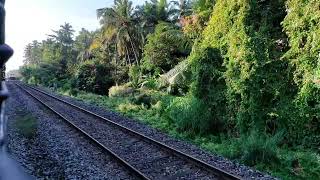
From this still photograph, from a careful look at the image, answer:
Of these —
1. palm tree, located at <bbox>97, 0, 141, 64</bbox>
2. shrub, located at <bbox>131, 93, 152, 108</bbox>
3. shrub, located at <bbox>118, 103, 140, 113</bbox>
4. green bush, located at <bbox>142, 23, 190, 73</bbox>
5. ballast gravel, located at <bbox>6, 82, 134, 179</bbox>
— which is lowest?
ballast gravel, located at <bbox>6, 82, 134, 179</bbox>

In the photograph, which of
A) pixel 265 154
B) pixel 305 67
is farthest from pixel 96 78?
pixel 265 154

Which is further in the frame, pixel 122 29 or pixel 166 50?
pixel 122 29

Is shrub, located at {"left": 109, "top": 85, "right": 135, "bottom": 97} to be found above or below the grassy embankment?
above

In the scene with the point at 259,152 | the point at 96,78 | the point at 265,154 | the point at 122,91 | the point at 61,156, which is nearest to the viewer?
the point at 265,154

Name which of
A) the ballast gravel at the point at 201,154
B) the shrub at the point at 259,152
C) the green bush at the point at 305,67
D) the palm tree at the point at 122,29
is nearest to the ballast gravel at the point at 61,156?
the ballast gravel at the point at 201,154

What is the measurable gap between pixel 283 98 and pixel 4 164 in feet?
39.1

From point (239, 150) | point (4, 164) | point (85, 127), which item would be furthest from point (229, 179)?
point (85, 127)

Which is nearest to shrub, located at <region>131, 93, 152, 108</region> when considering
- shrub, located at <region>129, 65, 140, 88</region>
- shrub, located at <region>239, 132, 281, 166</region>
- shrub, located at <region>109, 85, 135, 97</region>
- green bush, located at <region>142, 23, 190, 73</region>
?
shrub, located at <region>109, 85, 135, 97</region>

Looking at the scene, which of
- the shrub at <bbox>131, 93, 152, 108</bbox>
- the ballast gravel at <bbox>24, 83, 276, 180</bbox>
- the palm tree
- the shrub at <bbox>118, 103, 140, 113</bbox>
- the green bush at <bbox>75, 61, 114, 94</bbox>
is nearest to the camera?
the ballast gravel at <bbox>24, 83, 276, 180</bbox>

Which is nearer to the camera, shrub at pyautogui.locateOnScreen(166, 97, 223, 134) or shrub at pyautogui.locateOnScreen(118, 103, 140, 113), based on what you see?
shrub at pyautogui.locateOnScreen(166, 97, 223, 134)

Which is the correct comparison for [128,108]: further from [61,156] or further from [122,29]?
[122,29]

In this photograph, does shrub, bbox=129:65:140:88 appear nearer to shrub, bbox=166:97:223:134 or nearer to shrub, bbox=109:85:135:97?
shrub, bbox=109:85:135:97

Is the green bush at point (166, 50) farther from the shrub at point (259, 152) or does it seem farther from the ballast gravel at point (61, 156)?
the shrub at point (259, 152)

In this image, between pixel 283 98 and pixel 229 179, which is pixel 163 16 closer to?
pixel 283 98
